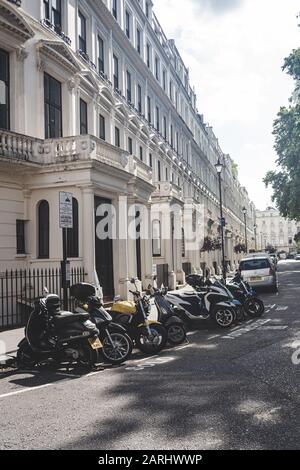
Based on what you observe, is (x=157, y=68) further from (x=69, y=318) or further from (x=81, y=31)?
(x=69, y=318)

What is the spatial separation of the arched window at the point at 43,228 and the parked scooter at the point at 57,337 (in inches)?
300

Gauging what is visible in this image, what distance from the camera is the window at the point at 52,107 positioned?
1608 centimetres

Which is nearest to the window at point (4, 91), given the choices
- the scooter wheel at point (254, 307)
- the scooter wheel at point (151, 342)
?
the scooter wheel at point (151, 342)

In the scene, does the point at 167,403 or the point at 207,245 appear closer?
the point at 167,403

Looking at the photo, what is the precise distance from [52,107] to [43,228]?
4.61 m

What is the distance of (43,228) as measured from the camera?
15.4 metres

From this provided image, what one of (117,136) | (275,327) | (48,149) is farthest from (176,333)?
(117,136)

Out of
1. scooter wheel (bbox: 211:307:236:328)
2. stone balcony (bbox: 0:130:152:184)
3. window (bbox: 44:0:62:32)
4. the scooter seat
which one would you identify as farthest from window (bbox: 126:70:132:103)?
the scooter seat

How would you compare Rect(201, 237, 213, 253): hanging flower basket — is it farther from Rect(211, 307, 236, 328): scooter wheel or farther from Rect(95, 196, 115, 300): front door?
Rect(211, 307, 236, 328): scooter wheel

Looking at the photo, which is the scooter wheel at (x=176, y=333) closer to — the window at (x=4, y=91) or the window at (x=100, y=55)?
the window at (x=4, y=91)

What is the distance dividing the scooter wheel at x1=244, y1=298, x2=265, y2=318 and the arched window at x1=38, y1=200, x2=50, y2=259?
22.5 feet

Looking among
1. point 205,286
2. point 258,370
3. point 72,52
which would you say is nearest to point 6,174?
point 72,52

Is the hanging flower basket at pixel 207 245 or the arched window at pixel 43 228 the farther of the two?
the hanging flower basket at pixel 207 245
